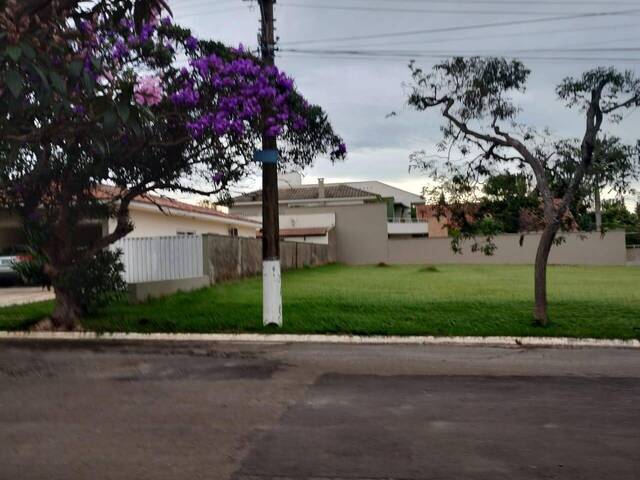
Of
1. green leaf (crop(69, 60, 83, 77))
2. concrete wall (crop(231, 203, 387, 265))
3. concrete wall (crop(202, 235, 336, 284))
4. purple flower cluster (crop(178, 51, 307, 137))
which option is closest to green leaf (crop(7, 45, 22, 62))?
green leaf (crop(69, 60, 83, 77))

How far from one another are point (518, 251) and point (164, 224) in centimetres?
2526

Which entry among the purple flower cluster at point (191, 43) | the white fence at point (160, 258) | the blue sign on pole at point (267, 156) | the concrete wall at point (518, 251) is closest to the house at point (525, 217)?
the blue sign on pole at point (267, 156)

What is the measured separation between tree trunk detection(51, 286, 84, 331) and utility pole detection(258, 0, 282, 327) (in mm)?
3436

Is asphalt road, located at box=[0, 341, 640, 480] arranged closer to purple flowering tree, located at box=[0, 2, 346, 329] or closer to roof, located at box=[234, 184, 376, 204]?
purple flowering tree, located at box=[0, 2, 346, 329]

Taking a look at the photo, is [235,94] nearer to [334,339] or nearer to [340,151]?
[340,151]

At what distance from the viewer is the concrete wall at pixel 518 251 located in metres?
41.3

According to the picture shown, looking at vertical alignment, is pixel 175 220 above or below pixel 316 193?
below

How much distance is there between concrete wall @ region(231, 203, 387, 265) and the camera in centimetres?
4253

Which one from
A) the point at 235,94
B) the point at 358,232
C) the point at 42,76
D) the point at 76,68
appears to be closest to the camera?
the point at 42,76

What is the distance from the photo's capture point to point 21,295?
1836 cm

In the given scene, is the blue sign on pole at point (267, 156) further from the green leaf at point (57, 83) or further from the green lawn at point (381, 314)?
the green leaf at point (57, 83)

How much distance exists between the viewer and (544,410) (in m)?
6.46

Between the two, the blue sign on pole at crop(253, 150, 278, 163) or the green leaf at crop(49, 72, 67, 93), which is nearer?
the green leaf at crop(49, 72, 67, 93)

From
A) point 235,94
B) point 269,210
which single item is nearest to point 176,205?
point 269,210
